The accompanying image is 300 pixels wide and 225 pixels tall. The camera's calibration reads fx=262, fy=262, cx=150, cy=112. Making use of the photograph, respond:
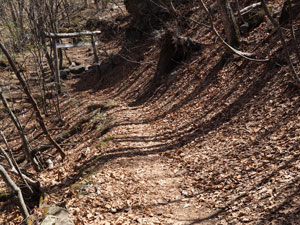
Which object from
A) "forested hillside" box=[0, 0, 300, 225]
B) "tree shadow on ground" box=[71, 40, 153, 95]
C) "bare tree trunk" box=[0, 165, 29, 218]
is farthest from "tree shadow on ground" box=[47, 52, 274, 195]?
"tree shadow on ground" box=[71, 40, 153, 95]

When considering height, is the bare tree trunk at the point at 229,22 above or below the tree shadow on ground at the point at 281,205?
above

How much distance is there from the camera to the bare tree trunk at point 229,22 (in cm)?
956

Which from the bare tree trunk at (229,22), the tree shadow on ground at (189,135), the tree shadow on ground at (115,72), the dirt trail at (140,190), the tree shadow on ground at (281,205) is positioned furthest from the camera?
the tree shadow on ground at (115,72)

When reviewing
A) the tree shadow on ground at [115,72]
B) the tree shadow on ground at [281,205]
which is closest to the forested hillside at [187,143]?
the tree shadow on ground at [281,205]

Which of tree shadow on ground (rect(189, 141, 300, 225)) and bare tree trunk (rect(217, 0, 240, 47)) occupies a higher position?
bare tree trunk (rect(217, 0, 240, 47))

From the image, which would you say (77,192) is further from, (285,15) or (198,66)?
(285,15)

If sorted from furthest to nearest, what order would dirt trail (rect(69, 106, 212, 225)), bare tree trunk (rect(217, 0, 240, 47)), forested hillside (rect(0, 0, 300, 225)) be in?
1. bare tree trunk (rect(217, 0, 240, 47))
2. dirt trail (rect(69, 106, 212, 225))
3. forested hillside (rect(0, 0, 300, 225))

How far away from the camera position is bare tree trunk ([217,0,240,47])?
9.56 metres

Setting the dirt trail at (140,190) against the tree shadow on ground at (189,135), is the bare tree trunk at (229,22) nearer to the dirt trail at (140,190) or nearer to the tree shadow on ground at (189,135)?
the tree shadow on ground at (189,135)

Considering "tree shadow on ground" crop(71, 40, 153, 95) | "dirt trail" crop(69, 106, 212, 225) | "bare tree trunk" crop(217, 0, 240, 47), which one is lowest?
"dirt trail" crop(69, 106, 212, 225)

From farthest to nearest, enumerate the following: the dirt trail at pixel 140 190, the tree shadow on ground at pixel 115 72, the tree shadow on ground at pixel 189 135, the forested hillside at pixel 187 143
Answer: the tree shadow on ground at pixel 115 72 → the tree shadow on ground at pixel 189 135 → the dirt trail at pixel 140 190 → the forested hillside at pixel 187 143

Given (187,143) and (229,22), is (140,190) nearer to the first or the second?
(187,143)

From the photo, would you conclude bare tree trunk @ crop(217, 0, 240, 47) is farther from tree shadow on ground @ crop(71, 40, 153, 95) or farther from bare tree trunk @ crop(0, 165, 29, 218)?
bare tree trunk @ crop(0, 165, 29, 218)

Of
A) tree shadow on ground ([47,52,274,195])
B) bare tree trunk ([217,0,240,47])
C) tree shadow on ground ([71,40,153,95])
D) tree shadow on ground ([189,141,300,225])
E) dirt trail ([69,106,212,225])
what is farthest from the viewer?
tree shadow on ground ([71,40,153,95])
